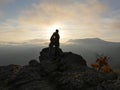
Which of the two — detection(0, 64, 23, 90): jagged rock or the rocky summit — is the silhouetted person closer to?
the rocky summit

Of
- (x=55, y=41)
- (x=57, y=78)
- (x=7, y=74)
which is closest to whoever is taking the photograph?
(x=57, y=78)

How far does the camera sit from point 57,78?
31.4m

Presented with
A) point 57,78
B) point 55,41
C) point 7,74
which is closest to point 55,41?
point 55,41

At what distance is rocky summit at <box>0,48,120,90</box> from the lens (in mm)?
28219

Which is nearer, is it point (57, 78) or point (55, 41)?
point (57, 78)

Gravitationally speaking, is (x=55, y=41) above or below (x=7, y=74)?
above

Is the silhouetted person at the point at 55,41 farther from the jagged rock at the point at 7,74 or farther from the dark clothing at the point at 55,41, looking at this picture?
the jagged rock at the point at 7,74

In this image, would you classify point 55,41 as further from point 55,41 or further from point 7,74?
point 7,74

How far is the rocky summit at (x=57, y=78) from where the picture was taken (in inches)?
1111

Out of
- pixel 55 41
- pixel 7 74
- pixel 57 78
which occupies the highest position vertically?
pixel 55 41

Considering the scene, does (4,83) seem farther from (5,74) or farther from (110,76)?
(110,76)

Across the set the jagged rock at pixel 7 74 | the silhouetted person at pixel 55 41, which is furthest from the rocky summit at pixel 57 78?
the silhouetted person at pixel 55 41

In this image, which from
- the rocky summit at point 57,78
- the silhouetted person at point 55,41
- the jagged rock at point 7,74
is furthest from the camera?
the silhouetted person at point 55,41

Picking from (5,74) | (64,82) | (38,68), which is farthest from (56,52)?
(64,82)
